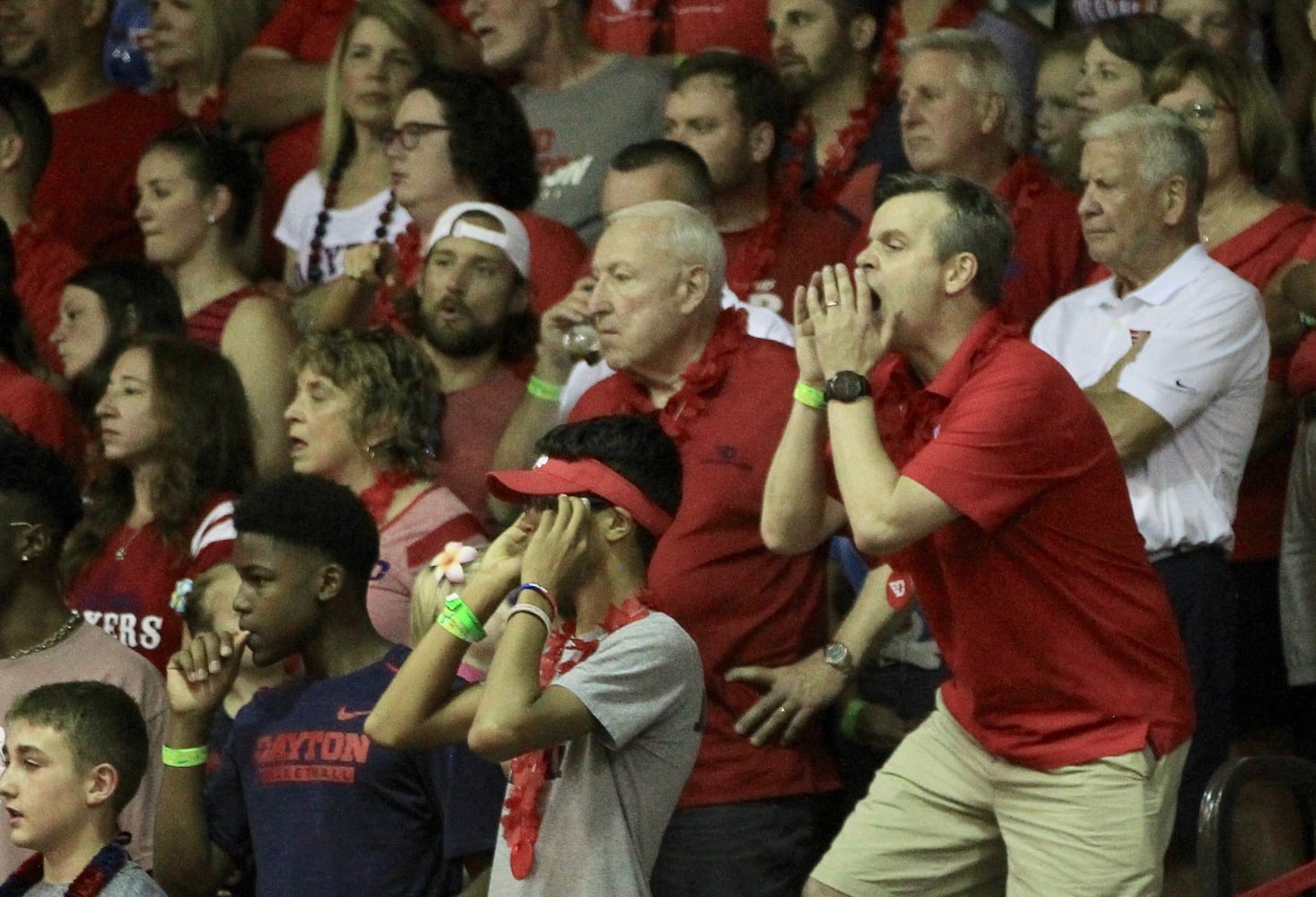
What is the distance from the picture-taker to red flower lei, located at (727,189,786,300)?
6242 millimetres

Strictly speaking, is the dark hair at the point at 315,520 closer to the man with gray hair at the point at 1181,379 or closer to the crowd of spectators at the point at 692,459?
the crowd of spectators at the point at 692,459

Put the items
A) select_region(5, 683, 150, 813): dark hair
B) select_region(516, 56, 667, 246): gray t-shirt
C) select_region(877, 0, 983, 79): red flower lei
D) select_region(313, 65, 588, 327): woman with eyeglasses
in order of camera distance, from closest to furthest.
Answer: select_region(5, 683, 150, 813): dark hair
select_region(313, 65, 588, 327): woman with eyeglasses
select_region(516, 56, 667, 246): gray t-shirt
select_region(877, 0, 983, 79): red flower lei

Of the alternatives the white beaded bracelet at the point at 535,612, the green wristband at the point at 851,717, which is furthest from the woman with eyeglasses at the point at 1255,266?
the white beaded bracelet at the point at 535,612

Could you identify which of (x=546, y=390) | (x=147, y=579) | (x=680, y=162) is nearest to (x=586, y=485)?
(x=546, y=390)

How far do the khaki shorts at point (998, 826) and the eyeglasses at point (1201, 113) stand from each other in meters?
1.85

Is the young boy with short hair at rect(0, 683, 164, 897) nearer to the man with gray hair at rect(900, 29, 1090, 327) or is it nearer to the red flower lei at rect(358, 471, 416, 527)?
the red flower lei at rect(358, 471, 416, 527)

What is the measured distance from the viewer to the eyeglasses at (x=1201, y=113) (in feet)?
18.6

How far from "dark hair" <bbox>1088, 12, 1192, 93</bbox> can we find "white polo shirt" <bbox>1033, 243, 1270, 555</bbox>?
1142 millimetres

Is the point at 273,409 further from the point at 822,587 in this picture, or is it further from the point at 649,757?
the point at 649,757

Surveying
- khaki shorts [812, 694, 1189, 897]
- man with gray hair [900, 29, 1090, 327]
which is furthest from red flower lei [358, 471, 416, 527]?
man with gray hair [900, 29, 1090, 327]

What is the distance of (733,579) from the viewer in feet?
16.3

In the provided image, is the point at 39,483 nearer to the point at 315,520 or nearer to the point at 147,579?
the point at 147,579

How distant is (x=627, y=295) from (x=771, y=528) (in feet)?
2.65

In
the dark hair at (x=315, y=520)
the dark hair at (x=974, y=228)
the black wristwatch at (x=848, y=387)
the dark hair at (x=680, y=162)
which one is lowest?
the dark hair at (x=315, y=520)
